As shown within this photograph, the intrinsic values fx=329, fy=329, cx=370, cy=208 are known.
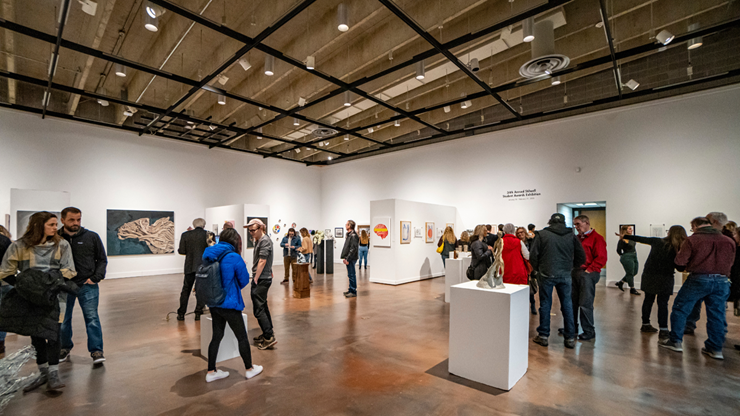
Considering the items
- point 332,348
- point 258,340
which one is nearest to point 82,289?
point 258,340

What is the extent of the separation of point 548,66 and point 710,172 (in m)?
5.26

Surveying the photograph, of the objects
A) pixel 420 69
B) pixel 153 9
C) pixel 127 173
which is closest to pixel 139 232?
pixel 127 173

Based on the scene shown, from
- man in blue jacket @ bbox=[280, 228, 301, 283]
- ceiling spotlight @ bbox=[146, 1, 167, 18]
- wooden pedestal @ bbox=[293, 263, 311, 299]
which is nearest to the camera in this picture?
ceiling spotlight @ bbox=[146, 1, 167, 18]

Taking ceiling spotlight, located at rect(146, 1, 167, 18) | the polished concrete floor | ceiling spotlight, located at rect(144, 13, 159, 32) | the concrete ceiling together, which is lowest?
the polished concrete floor

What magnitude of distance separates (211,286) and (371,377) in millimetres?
1814

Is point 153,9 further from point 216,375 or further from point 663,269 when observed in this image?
point 663,269

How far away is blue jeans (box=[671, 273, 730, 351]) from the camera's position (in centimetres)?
376

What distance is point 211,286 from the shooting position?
303 cm

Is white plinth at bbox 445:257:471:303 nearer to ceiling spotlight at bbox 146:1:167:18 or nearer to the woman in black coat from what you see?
the woman in black coat

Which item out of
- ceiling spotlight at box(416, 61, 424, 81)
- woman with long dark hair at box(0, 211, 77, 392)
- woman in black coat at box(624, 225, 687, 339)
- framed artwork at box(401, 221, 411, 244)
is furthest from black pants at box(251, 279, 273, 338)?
framed artwork at box(401, 221, 411, 244)

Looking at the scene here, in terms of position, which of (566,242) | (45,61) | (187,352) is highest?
(45,61)

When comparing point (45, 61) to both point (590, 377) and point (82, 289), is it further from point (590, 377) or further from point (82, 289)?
point (590, 377)

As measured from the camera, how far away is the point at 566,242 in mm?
4176

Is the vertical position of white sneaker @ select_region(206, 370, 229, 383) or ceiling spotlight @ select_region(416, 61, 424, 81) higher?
ceiling spotlight @ select_region(416, 61, 424, 81)
